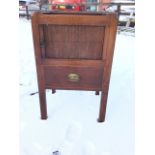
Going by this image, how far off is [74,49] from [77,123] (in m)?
0.47

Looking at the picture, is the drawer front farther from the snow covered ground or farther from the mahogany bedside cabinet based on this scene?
the snow covered ground

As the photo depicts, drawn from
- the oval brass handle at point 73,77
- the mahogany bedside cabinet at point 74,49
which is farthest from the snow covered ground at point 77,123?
the oval brass handle at point 73,77

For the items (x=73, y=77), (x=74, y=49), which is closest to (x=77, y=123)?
(x=73, y=77)

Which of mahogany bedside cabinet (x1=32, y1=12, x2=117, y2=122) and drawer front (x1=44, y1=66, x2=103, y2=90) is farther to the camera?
drawer front (x1=44, y1=66, x2=103, y2=90)

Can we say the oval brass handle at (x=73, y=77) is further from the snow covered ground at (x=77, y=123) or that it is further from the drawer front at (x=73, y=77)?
the snow covered ground at (x=77, y=123)

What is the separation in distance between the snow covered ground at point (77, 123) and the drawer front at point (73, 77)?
9.5 inches

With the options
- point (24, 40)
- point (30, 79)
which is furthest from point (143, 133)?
point (24, 40)

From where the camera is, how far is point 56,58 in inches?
40.0

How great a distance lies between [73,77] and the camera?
1.06 metres

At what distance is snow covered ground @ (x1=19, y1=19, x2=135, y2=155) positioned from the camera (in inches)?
39.9

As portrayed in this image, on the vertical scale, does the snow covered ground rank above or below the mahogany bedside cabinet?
below

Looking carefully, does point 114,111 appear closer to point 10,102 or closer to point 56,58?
point 56,58

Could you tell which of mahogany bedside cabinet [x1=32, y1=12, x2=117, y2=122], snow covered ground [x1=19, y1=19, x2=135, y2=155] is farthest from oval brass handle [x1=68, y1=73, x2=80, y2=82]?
snow covered ground [x1=19, y1=19, x2=135, y2=155]

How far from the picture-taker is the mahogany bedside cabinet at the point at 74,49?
2.91ft
